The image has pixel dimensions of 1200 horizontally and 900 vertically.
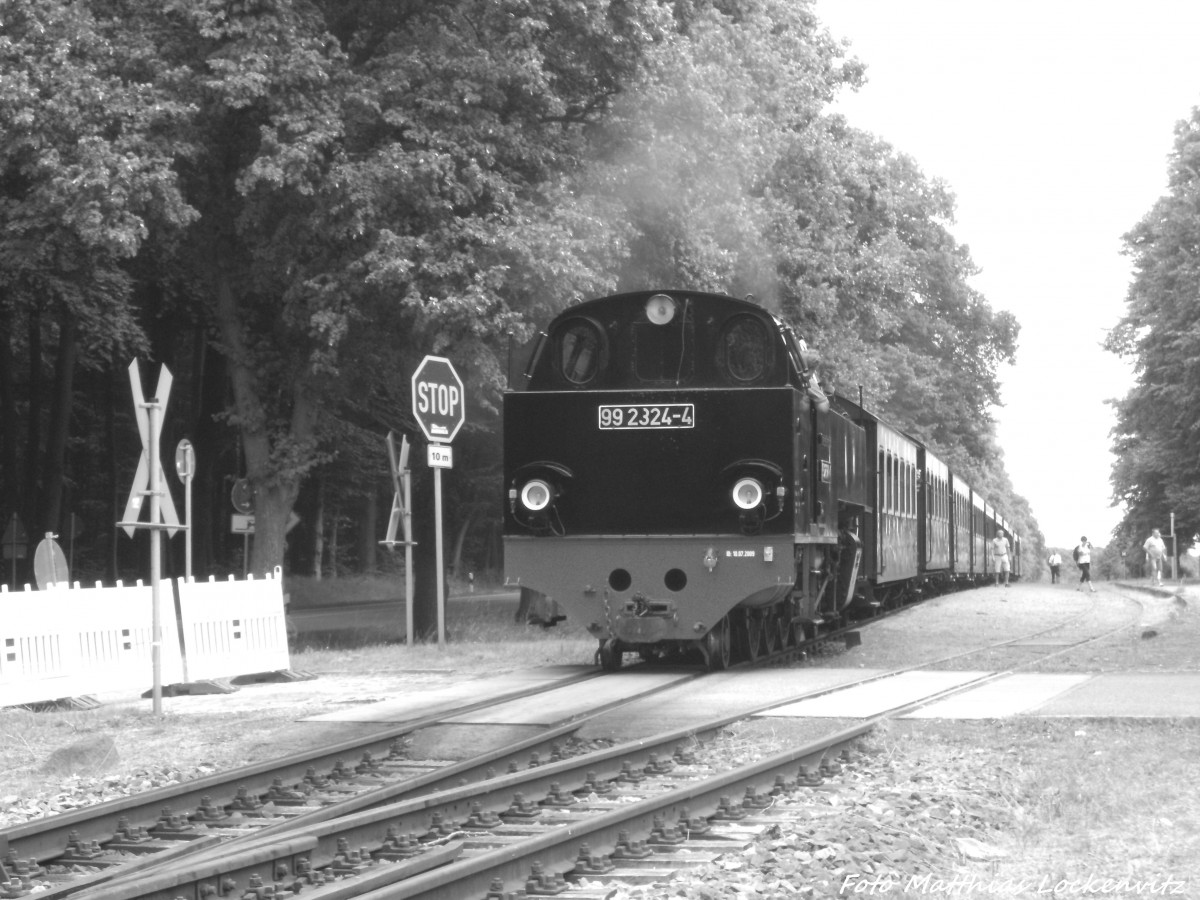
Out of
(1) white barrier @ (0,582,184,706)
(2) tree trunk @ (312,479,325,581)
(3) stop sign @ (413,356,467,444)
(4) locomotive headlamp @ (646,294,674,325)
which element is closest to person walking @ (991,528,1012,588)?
(2) tree trunk @ (312,479,325,581)

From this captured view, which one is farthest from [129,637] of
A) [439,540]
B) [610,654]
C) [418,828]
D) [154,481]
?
[418,828]

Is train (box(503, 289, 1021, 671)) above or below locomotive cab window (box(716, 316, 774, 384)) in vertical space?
below

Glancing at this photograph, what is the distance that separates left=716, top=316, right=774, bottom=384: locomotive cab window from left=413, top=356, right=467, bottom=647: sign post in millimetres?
4470

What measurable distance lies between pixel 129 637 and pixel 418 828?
8.23 meters

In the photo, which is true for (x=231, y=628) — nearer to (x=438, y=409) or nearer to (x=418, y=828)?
(x=438, y=409)

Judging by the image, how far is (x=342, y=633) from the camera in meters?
29.8

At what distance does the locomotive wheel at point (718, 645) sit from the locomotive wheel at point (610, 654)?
91 centimetres

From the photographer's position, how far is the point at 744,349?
15094 millimetres

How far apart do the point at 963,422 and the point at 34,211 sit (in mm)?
41815

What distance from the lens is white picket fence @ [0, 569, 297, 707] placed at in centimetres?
1367

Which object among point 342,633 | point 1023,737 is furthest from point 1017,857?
point 342,633

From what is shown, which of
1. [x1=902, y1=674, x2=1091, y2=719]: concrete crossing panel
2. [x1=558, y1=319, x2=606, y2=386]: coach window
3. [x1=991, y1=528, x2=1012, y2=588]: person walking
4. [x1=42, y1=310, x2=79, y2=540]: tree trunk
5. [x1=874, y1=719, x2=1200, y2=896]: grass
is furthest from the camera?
[x1=991, y1=528, x2=1012, y2=588]: person walking

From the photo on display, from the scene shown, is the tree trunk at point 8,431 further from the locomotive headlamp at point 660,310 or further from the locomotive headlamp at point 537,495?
the locomotive headlamp at point 660,310

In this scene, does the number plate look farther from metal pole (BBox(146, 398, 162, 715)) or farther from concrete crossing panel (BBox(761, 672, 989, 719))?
metal pole (BBox(146, 398, 162, 715))
